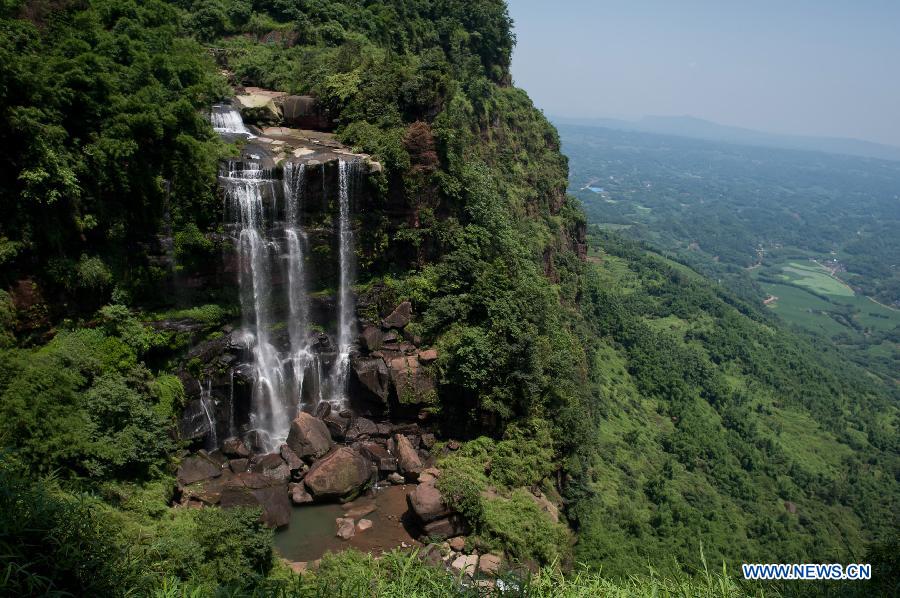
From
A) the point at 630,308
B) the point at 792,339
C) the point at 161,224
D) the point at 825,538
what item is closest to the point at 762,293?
the point at 792,339

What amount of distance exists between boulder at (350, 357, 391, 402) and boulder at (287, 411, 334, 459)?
8.20ft

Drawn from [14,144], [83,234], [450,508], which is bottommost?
[450,508]

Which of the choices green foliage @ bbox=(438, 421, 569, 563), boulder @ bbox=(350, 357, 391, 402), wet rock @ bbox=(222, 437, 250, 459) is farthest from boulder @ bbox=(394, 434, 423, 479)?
wet rock @ bbox=(222, 437, 250, 459)

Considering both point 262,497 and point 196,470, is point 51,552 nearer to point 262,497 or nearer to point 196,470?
point 262,497

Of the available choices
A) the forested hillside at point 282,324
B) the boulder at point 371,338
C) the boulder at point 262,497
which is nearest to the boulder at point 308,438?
the boulder at point 262,497

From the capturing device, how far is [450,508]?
18.1 meters

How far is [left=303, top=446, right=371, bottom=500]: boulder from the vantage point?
758 inches

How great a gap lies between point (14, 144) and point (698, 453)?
154 feet

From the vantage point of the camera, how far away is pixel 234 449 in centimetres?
2075

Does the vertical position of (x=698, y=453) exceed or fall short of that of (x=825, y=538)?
it exceeds it

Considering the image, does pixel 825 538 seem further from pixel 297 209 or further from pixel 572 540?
pixel 297 209

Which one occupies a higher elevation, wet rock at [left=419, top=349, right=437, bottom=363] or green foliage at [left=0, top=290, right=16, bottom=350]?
green foliage at [left=0, top=290, right=16, bottom=350]

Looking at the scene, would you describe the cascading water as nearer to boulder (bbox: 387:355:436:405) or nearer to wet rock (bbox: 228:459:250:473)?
wet rock (bbox: 228:459:250:473)

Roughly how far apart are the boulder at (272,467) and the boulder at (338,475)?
0.80m
